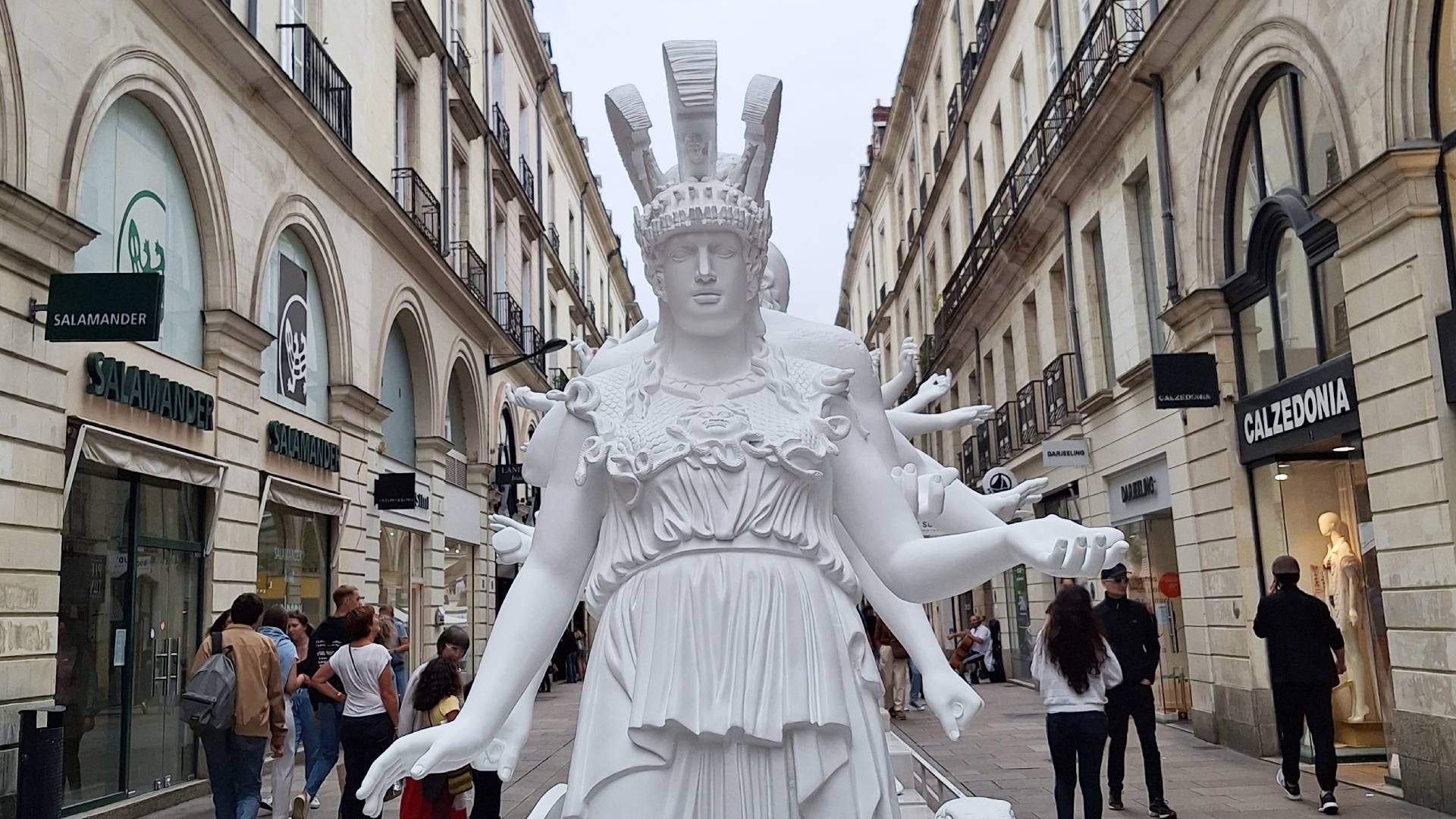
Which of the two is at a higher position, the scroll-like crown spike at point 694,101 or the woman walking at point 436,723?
the scroll-like crown spike at point 694,101

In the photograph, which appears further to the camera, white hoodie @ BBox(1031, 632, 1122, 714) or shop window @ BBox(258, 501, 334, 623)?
shop window @ BBox(258, 501, 334, 623)

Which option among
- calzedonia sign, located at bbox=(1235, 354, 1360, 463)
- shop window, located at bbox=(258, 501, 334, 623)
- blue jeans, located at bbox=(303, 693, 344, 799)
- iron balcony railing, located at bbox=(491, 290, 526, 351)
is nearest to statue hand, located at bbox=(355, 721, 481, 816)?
blue jeans, located at bbox=(303, 693, 344, 799)

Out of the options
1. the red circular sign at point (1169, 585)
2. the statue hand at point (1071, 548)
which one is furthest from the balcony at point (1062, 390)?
the statue hand at point (1071, 548)

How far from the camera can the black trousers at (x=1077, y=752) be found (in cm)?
718

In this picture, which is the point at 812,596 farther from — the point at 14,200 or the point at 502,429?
the point at 502,429

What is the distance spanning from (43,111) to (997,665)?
19806 millimetres

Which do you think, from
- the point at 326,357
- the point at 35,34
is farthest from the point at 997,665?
the point at 35,34

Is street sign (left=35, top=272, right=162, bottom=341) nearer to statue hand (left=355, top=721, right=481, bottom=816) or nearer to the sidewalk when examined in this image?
the sidewalk

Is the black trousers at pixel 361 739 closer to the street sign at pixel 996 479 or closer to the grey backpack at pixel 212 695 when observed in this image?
the grey backpack at pixel 212 695

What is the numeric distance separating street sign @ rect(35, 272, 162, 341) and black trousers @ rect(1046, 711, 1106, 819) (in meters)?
6.38

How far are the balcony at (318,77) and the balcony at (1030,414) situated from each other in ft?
39.0

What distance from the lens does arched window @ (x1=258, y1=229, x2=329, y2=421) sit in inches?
543

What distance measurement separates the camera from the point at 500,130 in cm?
2800

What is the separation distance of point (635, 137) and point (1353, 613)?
9326 millimetres
